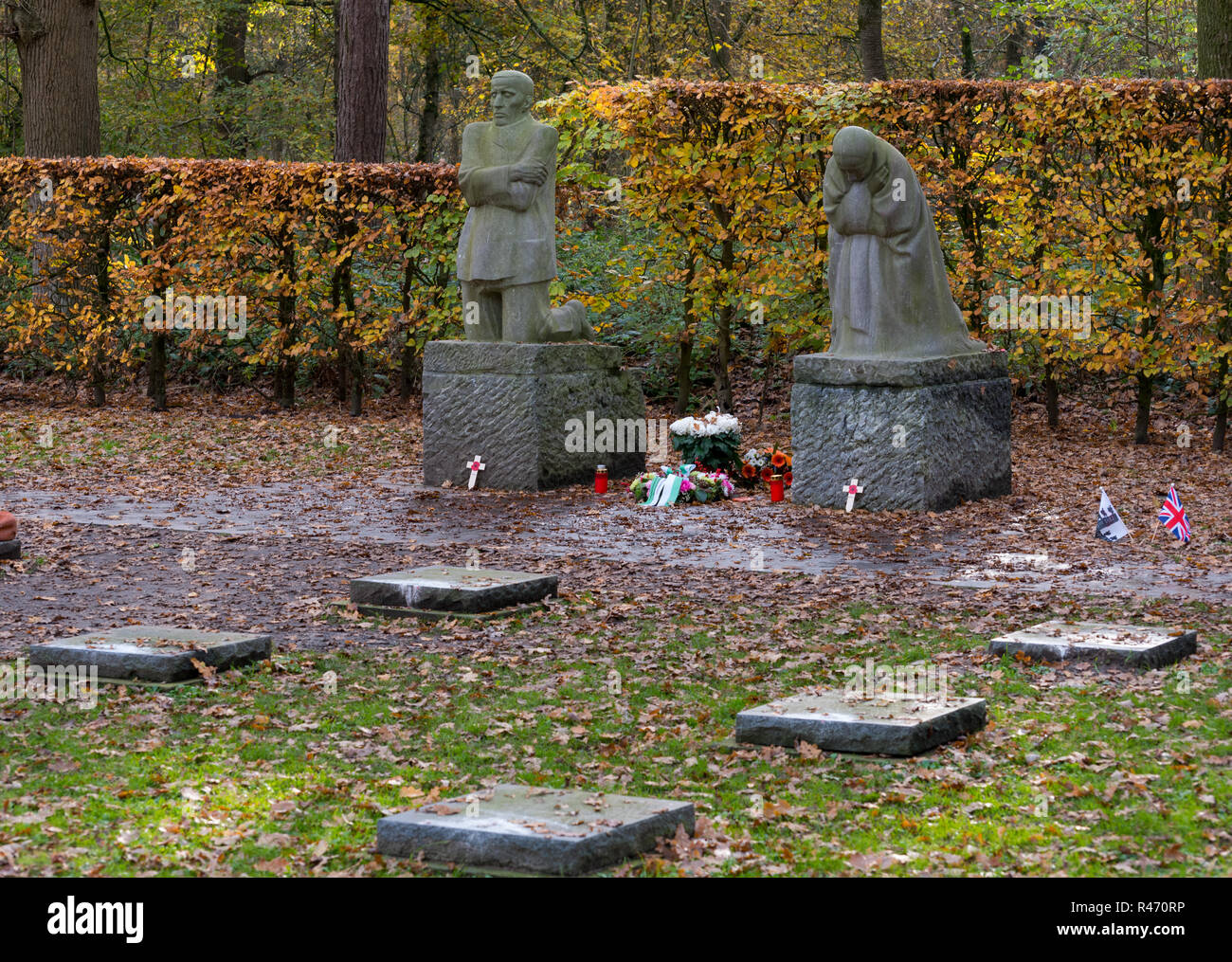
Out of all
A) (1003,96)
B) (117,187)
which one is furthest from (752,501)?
(117,187)

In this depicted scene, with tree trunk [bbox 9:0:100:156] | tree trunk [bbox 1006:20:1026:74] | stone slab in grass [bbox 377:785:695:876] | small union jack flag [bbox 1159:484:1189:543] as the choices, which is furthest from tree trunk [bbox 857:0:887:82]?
stone slab in grass [bbox 377:785:695:876]

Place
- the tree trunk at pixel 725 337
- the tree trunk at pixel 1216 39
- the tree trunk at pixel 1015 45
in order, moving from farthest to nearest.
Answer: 1. the tree trunk at pixel 1015 45
2. the tree trunk at pixel 725 337
3. the tree trunk at pixel 1216 39

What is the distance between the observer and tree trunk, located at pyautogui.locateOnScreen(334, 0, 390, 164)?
18.4 metres

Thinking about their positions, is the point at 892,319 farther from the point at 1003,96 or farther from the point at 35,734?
the point at 35,734

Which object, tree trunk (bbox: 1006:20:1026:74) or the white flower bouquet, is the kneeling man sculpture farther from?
tree trunk (bbox: 1006:20:1026:74)

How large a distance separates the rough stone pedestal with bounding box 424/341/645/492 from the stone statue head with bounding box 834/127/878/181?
244cm

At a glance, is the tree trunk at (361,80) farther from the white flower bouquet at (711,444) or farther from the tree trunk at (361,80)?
the white flower bouquet at (711,444)

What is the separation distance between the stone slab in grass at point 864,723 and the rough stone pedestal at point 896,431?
4885 millimetres

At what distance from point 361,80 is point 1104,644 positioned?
13999 mm

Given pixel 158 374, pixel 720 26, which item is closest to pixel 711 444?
pixel 158 374

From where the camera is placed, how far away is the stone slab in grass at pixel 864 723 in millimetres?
5254

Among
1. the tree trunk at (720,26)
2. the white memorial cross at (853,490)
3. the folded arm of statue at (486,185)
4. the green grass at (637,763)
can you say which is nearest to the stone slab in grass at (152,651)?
the green grass at (637,763)

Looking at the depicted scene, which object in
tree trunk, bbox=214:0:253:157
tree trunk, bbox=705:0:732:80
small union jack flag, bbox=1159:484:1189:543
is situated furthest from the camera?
tree trunk, bbox=214:0:253:157

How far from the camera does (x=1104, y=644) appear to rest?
6465 mm
